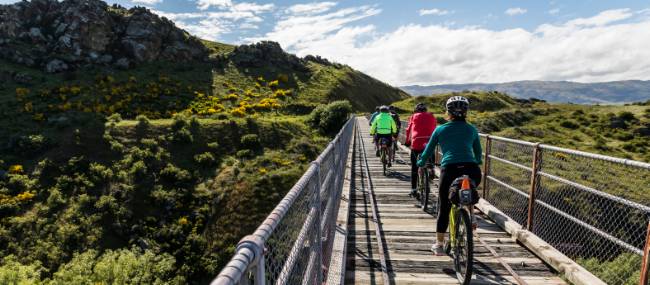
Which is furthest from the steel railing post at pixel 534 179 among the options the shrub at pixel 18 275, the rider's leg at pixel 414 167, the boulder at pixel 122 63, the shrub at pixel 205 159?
the boulder at pixel 122 63

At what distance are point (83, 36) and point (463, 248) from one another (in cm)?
7063

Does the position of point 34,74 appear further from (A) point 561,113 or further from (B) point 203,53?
(A) point 561,113

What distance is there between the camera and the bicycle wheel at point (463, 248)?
13.9 feet

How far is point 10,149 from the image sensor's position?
105 ft

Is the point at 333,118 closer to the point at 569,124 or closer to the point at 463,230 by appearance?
the point at 569,124

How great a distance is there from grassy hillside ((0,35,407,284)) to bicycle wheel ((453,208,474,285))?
1912 centimetres

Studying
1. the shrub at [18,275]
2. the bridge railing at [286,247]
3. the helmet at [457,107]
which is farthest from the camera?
the shrub at [18,275]

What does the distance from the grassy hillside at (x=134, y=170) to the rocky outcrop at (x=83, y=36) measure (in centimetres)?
331

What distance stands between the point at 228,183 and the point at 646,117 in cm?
5310

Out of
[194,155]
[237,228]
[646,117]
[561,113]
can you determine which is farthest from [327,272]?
[561,113]

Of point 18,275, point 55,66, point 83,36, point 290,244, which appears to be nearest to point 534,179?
point 290,244

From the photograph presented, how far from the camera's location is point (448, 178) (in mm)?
4879

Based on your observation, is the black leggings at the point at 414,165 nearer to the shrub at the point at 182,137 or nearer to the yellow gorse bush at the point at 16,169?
the shrub at the point at 182,137

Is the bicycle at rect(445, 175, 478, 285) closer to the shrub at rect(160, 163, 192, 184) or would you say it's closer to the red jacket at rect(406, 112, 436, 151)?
the red jacket at rect(406, 112, 436, 151)
